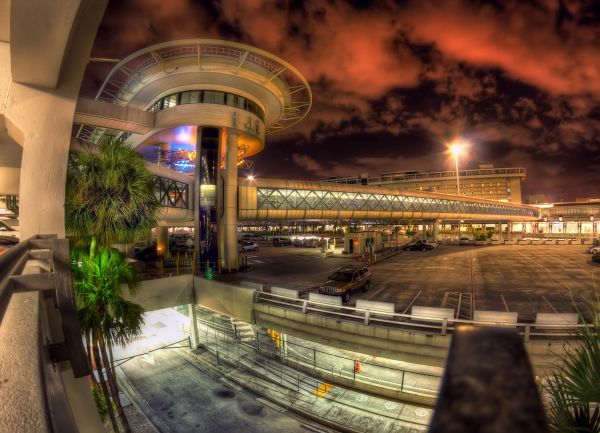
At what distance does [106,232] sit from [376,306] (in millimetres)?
10746

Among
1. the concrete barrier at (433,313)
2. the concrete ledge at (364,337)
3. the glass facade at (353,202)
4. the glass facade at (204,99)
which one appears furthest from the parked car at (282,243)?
the concrete barrier at (433,313)

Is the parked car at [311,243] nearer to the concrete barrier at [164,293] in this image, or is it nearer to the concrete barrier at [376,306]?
the concrete barrier at [164,293]

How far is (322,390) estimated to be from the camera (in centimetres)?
→ 1363

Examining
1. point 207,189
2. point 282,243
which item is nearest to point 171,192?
point 207,189

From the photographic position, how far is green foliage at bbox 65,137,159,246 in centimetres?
905

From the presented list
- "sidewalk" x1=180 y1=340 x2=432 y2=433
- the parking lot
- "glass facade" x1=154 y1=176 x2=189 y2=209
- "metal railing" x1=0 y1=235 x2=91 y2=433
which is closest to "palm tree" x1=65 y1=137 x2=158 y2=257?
"metal railing" x1=0 y1=235 x2=91 y2=433

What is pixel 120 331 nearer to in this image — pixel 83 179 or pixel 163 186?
pixel 83 179

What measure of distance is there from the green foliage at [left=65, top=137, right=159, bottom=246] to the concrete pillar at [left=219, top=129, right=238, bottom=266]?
1738cm

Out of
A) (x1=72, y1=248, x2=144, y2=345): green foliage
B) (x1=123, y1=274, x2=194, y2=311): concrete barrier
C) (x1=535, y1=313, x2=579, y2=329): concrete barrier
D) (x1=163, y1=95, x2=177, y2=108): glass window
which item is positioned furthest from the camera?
(x1=163, y1=95, x2=177, y2=108): glass window

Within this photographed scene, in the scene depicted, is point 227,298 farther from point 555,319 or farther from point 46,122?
point 555,319

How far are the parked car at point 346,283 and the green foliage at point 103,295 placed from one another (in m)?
10.4

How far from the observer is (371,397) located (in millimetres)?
12938

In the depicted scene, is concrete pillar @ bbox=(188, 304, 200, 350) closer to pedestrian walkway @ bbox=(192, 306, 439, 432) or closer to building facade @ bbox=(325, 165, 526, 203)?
pedestrian walkway @ bbox=(192, 306, 439, 432)

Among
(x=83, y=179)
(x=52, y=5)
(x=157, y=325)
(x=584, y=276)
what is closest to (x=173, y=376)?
(x=157, y=325)
